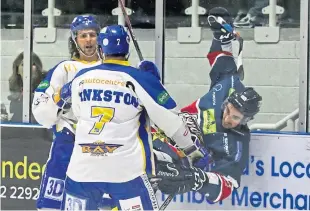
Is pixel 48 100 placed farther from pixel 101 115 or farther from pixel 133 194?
pixel 133 194

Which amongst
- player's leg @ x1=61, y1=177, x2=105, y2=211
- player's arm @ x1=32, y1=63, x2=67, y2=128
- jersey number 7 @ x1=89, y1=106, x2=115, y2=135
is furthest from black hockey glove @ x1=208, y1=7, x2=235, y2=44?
player's leg @ x1=61, y1=177, x2=105, y2=211

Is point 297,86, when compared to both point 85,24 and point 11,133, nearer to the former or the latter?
point 85,24

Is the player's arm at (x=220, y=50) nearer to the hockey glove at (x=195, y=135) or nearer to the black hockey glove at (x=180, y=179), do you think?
the hockey glove at (x=195, y=135)

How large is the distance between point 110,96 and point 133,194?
0.50m

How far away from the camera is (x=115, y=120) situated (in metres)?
4.31

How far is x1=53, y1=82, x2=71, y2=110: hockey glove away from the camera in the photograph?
4.64 metres

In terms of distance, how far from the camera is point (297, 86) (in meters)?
5.45

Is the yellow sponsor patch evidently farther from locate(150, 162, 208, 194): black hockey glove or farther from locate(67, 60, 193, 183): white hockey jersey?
locate(67, 60, 193, 183): white hockey jersey

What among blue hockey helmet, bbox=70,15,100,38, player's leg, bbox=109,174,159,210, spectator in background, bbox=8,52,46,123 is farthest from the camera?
spectator in background, bbox=8,52,46,123

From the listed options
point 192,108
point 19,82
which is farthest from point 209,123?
point 19,82

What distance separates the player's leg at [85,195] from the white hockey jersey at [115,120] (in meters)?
0.03

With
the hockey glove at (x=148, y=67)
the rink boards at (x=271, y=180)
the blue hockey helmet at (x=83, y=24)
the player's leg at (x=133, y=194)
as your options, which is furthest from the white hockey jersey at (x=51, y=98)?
the player's leg at (x=133, y=194)

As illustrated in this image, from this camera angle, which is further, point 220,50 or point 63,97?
point 220,50

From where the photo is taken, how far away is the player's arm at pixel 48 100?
4.91 m
